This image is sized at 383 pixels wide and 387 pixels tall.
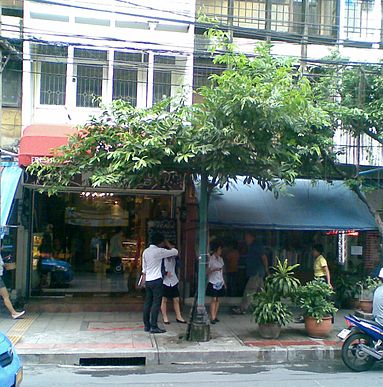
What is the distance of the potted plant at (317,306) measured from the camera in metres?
9.91

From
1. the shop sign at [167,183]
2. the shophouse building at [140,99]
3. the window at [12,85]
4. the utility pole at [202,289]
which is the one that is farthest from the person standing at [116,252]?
the utility pole at [202,289]

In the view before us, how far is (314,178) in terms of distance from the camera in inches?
486

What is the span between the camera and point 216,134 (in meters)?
8.85

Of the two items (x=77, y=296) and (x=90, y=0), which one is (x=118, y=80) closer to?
(x=90, y=0)

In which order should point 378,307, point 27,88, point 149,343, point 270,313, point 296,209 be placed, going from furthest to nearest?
point 27,88, point 296,209, point 270,313, point 149,343, point 378,307

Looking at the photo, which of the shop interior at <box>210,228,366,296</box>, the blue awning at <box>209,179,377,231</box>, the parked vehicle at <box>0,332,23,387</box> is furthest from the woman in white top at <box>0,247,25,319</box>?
the shop interior at <box>210,228,366,296</box>

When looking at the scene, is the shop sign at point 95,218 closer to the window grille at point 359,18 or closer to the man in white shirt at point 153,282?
the man in white shirt at point 153,282

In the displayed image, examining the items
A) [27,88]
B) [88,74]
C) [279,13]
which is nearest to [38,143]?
[27,88]

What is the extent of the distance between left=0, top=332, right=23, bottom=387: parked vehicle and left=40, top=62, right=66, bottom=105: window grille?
28.2 ft

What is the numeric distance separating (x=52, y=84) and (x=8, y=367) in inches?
365

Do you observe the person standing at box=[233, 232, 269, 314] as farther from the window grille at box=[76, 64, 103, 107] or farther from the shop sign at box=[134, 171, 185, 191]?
the window grille at box=[76, 64, 103, 107]

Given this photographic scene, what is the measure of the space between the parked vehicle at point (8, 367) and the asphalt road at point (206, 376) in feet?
5.11

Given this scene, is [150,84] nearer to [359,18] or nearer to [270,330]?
[359,18]

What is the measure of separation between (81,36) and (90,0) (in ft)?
4.37
